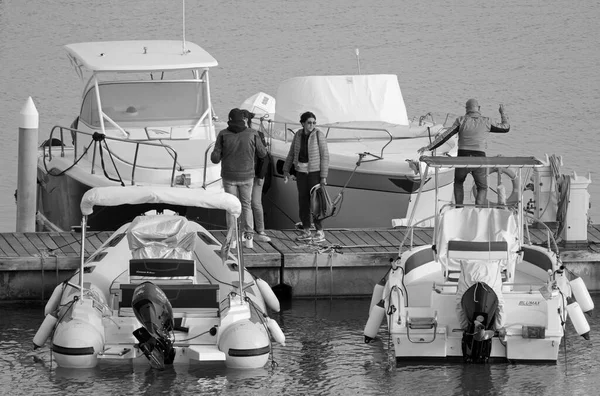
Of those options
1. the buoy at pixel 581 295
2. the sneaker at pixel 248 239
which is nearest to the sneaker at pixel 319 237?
the sneaker at pixel 248 239

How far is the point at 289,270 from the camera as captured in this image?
13.0 metres

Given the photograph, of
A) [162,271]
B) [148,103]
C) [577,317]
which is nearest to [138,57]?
[148,103]

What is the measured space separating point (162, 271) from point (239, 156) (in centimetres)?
226

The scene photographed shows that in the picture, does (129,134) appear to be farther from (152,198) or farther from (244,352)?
(244,352)

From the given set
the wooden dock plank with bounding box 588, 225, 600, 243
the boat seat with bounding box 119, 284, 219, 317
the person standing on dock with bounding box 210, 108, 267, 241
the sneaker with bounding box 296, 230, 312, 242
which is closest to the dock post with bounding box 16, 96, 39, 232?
the person standing on dock with bounding box 210, 108, 267, 241

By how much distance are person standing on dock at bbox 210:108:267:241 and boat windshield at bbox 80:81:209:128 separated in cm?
284

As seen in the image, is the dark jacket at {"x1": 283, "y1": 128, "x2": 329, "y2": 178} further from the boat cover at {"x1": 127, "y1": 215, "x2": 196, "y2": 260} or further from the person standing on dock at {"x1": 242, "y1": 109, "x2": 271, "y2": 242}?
the boat cover at {"x1": 127, "y1": 215, "x2": 196, "y2": 260}

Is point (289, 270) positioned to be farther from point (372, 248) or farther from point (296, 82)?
point (296, 82)

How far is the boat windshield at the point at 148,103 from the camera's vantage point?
15.5 meters

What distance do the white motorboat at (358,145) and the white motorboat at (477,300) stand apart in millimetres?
2838

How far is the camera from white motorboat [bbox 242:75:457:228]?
1513 cm

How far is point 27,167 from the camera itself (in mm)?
13922

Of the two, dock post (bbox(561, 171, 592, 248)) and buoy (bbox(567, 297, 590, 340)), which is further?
dock post (bbox(561, 171, 592, 248))

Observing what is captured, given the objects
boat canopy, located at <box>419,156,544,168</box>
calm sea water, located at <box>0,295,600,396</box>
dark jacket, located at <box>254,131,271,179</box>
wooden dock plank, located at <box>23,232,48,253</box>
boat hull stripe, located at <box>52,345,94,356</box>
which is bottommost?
calm sea water, located at <box>0,295,600,396</box>
